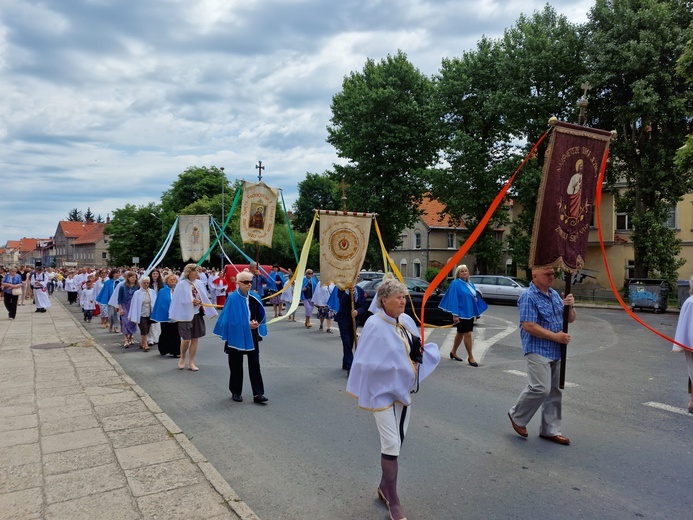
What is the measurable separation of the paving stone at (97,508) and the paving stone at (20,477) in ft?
1.76

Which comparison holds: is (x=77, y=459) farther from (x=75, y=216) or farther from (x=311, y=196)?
(x=75, y=216)

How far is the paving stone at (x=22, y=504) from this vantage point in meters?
3.65

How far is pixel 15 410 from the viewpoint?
6.23 metres

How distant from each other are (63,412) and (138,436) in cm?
149

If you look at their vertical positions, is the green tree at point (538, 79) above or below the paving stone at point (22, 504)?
above

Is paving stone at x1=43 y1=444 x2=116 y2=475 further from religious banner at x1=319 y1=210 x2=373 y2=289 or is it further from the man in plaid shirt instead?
religious banner at x1=319 y1=210 x2=373 y2=289

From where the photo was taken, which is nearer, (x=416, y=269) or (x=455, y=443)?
(x=455, y=443)

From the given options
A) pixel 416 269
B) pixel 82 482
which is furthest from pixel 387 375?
pixel 416 269

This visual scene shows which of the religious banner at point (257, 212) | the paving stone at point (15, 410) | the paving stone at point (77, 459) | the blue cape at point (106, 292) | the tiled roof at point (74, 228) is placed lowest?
the paving stone at point (15, 410)

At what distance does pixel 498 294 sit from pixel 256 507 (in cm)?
2297

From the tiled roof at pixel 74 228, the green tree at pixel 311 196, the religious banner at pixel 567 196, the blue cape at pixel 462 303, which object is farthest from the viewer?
the tiled roof at pixel 74 228

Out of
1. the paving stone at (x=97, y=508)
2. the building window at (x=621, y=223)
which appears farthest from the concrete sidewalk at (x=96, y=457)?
the building window at (x=621, y=223)

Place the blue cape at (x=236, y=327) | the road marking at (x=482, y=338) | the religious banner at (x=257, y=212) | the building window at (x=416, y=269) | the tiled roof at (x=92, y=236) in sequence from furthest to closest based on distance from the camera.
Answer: the tiled roof at (x=92, y=236) → the building window at (x=416, y=269) → the religious banner at (x=257, y=212) → the road marking at (x=482, y=338) → the blue cape at (x=236, y=327)

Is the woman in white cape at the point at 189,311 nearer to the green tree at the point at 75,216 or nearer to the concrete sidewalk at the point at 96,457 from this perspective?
the concrete sidewalk at the point at 96,457
